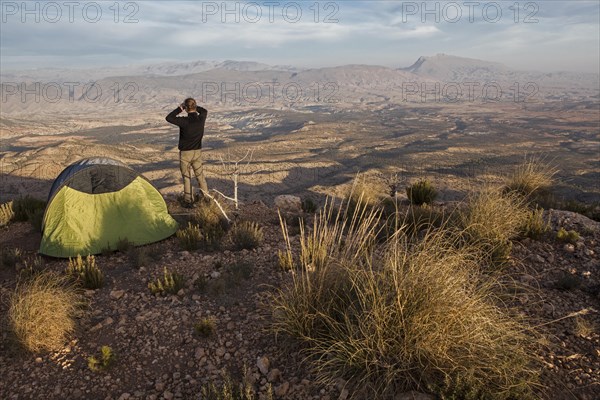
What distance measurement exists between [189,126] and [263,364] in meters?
6.02

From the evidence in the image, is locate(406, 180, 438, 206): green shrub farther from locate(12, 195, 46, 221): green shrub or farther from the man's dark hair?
locate(12, 195, 46, 221): green shrub

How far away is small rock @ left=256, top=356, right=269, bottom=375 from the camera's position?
3.60 meters

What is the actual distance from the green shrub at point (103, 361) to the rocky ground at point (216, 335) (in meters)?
0.06

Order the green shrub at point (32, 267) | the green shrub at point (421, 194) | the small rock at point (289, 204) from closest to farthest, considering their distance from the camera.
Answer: the green shrub at point (32, 267)
the green shrub at point (421, 194)
the small rock at point (289, 204)

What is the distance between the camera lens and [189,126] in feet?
27.3

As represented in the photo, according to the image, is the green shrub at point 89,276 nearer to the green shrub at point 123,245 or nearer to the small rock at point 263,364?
the green shrub at point 123,245

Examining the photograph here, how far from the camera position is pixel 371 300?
3568 mm

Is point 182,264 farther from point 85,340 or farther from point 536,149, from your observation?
point 536,149

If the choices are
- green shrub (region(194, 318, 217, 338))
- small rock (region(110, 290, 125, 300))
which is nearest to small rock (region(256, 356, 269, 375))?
green shrub (region(194, 318, 217, 338))

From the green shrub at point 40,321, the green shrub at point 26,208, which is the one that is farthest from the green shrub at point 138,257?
the green shrub at point 26,208

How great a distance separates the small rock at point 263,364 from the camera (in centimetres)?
360

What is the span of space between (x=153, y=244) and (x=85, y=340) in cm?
312

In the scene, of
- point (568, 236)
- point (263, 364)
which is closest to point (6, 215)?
point (263, 364)

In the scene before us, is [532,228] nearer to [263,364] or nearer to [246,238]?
[246,238]
